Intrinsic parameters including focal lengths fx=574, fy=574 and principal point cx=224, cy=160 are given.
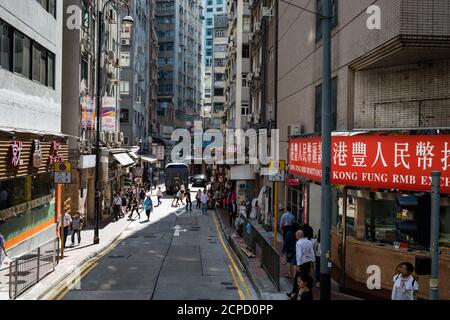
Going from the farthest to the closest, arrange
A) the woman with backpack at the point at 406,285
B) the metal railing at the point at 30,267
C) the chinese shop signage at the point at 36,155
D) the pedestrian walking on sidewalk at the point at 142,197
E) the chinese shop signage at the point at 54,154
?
the pedestrian walking on sidewalk at the point at 142,197, the chinese shop signage at the point at 54,154, the chinese shop signage at the point at 36,155, the metal railing at the point at 30,267, the woman with backpack at the point at 406,285

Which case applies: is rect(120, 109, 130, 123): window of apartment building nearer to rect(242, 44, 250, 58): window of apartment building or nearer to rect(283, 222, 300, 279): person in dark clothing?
rect(242, 44, 250, 58): window of apartment building

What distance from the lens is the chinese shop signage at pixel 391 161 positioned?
12586 millimetres

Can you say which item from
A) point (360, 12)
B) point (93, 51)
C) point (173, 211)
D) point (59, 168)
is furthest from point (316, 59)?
point (173, 211)

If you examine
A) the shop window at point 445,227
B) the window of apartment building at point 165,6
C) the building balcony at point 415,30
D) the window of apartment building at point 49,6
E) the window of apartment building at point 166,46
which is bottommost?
the shop window at point 445,227

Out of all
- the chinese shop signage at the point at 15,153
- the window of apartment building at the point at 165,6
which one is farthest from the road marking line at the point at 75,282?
the window of apartment building at the point at 165,6

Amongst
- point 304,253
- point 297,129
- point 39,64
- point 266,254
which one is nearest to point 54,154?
point 39,64

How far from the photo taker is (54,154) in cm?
2438

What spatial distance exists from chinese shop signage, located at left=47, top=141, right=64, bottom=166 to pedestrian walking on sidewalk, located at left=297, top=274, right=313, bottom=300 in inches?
573

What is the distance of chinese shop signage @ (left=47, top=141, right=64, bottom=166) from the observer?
935 inches

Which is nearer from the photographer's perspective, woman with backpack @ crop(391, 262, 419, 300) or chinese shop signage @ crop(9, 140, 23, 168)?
woman with backpack @ crop(391, 262, 419, 300)

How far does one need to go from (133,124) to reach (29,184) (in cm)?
4324

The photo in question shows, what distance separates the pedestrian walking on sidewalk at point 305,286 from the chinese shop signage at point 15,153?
35.8ft

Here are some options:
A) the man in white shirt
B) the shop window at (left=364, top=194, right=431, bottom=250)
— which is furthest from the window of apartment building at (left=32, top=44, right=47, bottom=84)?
the shop window at (left=364, top=194, right=431, bottom=250)

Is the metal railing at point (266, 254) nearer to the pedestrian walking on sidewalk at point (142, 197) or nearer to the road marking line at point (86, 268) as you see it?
the road marking line at point (86, 268)
